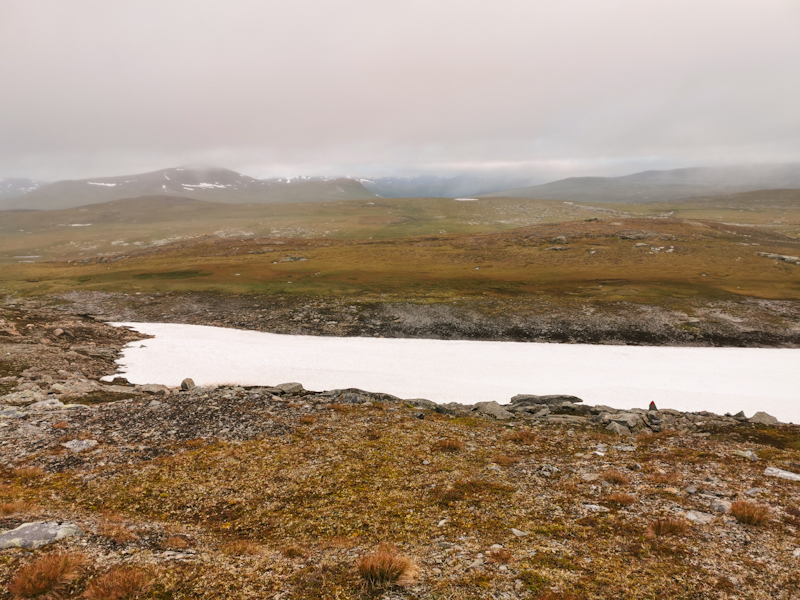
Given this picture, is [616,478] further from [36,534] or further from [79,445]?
[79,445]

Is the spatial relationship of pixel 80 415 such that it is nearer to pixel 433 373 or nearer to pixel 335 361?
pixel 335 361

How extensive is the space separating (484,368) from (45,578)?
33891 millimetres

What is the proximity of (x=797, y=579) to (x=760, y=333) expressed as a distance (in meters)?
52.1

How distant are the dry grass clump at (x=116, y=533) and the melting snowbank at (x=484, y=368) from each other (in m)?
21.0

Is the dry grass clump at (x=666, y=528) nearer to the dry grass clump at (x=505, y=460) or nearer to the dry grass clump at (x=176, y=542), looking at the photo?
the dry grass clump at (x=505, y=460)

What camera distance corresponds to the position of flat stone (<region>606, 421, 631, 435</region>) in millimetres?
20266

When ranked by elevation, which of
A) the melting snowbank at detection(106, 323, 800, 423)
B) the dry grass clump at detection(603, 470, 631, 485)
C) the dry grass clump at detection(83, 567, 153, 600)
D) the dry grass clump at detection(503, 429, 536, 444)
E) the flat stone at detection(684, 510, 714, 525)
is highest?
the dry grass clump at detection(83, 567, 153, 600)

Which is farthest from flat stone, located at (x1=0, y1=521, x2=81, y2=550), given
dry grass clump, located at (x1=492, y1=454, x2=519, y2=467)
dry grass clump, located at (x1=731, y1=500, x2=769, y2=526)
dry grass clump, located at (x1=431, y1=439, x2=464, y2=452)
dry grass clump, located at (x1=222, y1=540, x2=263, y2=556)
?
dry grass clump, located at (x1=731, y1=500, x2=769, y2=526)

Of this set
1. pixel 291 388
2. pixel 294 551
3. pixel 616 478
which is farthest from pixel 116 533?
pixel 616 478

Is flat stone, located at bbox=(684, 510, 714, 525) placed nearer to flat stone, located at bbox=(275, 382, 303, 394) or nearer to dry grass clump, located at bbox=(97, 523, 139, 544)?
dry grass clump, located at bbox=(97, 523, 139, 544)

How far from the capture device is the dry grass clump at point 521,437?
19105 millimetres

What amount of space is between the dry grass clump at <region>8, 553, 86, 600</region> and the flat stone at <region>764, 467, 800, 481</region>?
22.0 m

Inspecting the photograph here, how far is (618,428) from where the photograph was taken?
67.1ft

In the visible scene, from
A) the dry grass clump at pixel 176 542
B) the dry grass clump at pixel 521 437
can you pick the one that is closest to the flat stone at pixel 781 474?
the dry grass clump at pixel 521 437
